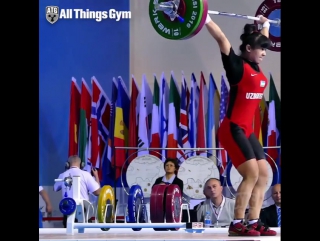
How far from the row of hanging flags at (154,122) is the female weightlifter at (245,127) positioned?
2343mm

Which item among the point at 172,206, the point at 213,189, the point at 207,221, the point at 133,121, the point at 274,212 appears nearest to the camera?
the point at 172,206

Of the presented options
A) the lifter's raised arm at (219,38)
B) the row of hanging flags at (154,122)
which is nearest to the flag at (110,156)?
the row of hanging flags at (154,122)

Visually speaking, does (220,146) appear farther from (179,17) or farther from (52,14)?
(179,17)

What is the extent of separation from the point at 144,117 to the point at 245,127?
2.72 m

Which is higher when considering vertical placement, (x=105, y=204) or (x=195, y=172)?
(x=195, y=172)

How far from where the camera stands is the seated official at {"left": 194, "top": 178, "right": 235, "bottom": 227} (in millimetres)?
7855

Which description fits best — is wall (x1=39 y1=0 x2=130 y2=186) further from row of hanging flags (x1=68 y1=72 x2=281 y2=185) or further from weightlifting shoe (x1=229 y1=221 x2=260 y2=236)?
weightlifting shoe (x1=229 y1=221 x2=260 y2=236)

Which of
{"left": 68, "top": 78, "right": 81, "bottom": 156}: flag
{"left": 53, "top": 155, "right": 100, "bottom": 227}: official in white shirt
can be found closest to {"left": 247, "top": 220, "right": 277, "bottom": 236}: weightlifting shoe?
{"left": 53, "top": 155, "right": 100, "bottom": 227}: official in white shirt

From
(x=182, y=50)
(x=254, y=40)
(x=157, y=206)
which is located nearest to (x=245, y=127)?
(x=254, y=40)

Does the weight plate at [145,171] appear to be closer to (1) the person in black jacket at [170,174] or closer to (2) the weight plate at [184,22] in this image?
(1) the person in black jacket at [170,174]

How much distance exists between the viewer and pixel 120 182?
9023 millimetres

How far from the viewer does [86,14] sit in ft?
30.2

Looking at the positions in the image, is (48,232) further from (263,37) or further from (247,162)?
(263,37)
